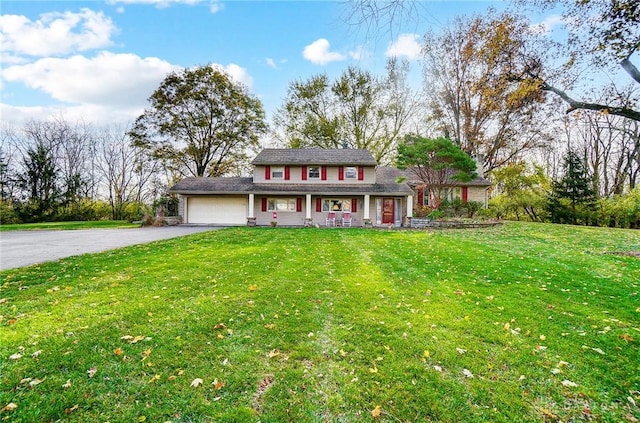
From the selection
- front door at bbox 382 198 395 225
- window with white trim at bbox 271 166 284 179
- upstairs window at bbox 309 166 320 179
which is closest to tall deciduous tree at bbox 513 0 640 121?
front door at bbox 382 198 395 225

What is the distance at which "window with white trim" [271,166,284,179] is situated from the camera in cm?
2138

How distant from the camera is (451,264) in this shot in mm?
7469

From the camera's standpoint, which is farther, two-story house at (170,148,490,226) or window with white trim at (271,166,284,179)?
window with white trim at (271,166,284,179)

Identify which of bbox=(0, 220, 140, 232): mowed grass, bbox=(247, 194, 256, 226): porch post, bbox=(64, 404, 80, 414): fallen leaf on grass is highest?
bbox=(247, 194, 256, 226): porch post

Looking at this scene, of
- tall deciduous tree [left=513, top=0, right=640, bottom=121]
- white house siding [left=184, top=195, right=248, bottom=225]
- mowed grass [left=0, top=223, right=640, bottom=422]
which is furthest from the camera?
white house siding [left=184, top=195, right=248, bottom=225]

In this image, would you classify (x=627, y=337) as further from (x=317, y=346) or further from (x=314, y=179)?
(x=314, y=179)

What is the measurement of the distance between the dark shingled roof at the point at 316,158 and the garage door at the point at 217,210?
3432 mm

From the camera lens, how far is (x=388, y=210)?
2100cm

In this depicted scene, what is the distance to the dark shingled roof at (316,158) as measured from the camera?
67.5 feet

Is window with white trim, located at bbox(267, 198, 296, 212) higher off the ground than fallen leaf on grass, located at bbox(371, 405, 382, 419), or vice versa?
window with white trim, located at bbox(267, 198, 296, 212)

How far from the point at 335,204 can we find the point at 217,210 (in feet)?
28.5

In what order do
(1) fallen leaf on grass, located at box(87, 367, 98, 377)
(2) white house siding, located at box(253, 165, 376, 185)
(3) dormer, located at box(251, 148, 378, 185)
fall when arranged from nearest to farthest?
(1) fallen leaf on grass, located at box(87, 367, 98, 377), (3) dormer, located at box(251, 148, 378, 185), (2) white house siding, located at box(253, 165, 376, 185)

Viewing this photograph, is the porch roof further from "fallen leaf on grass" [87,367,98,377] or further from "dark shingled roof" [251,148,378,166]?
"fallen leaf on grass" [87,367,98,377]

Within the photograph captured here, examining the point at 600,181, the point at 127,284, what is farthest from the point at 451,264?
the point at 600,181
